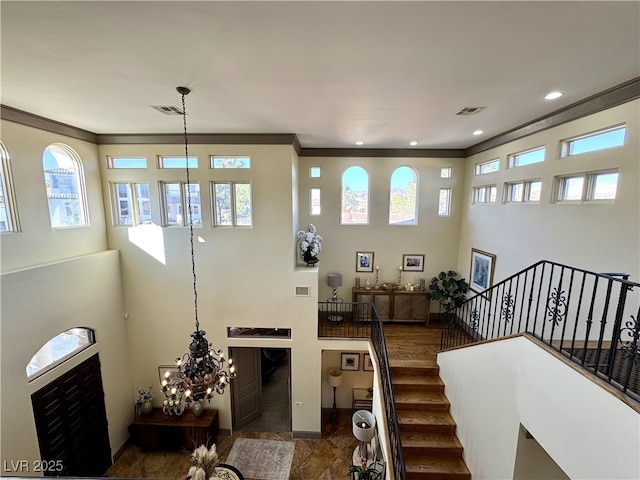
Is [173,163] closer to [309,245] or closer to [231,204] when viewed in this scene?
[231,204]

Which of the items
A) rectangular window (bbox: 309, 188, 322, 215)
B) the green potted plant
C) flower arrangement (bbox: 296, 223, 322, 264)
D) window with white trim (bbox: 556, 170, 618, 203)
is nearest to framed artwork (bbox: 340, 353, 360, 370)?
the green potted plant

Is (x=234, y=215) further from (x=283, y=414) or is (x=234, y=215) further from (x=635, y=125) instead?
(x=635, y=125)

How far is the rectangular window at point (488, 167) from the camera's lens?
5.67 m

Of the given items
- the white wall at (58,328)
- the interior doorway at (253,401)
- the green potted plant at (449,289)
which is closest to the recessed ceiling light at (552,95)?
the green potted plant at (449,289)

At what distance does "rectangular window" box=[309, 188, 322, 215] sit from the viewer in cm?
707

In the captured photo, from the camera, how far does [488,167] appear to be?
601cm

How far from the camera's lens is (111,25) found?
211cm

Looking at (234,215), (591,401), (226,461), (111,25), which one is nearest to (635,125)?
(591,401)

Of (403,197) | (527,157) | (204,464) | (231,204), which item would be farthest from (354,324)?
(527,157)

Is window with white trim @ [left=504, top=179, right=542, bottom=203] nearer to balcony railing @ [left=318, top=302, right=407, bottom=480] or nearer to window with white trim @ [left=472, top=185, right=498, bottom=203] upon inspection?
window with white trim @ [left=472, top=185, right=498, bottom=203]

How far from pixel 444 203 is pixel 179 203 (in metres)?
6.65

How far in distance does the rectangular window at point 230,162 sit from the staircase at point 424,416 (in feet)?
16.8

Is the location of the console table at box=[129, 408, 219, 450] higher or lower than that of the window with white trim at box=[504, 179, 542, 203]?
lower

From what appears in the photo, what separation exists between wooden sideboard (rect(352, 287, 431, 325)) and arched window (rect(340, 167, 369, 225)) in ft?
6.32
